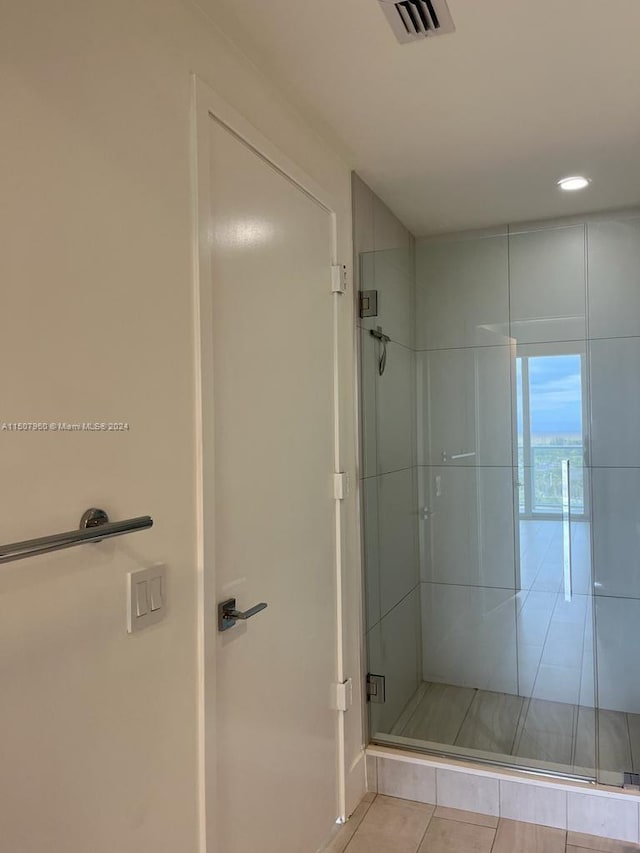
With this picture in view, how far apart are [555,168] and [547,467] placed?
45.1 inches

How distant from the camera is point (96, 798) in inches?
44.5

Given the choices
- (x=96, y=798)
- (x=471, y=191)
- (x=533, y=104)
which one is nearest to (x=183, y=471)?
(x=96, y=798)

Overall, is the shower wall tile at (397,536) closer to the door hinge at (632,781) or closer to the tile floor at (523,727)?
the tile floor at (523,727)

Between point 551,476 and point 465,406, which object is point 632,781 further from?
point 465,406

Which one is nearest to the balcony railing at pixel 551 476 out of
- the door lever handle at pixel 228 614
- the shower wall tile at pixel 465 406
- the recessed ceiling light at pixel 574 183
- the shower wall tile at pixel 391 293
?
the shower wall tile at pixel 465 406

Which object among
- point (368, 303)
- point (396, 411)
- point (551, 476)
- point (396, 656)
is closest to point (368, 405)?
point (396, 411)

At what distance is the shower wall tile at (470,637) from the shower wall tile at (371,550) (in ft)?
0.94

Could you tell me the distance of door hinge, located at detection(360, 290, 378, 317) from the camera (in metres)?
2.45

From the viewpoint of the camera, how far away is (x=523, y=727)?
2.44m

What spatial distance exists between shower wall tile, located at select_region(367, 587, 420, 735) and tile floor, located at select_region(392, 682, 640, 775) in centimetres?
6

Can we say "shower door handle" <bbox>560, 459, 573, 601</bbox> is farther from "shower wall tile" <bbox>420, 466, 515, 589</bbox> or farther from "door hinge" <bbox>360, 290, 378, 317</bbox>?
"door hinge" <bbox>360, 290, 378, 317</bbox>

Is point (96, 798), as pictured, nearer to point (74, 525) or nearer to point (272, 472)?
point (74, 525)

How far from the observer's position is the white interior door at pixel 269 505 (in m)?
1.52

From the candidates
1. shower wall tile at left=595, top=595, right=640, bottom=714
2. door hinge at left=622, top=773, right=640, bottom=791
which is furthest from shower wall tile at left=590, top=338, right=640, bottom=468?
door hinge at left=622, top=773, right=640, bottom=791
